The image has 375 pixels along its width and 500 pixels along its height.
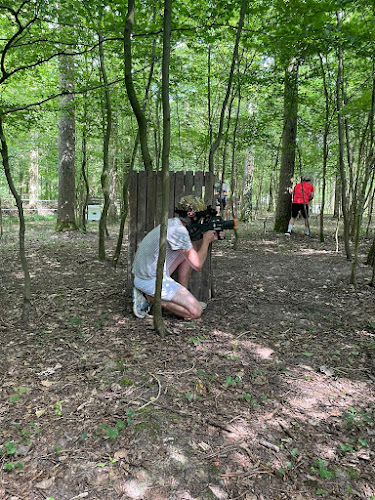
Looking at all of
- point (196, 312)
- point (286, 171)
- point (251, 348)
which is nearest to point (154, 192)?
point (196, 312)

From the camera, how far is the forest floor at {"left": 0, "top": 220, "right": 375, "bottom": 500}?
2020 mm

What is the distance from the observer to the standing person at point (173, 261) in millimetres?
4062

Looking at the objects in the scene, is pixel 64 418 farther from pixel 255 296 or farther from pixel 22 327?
pixel 255 296

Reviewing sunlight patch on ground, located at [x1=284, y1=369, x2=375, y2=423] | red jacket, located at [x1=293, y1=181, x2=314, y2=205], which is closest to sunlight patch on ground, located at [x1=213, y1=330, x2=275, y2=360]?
sunlight patch on ground, located at [x1=284, y1=369, x2=375, y2=423]

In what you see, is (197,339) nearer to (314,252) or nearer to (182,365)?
(182,365)

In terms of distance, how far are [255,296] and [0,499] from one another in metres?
3.96

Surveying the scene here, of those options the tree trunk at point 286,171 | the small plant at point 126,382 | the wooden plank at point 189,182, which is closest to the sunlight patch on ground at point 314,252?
the tree trunk at point 286,171

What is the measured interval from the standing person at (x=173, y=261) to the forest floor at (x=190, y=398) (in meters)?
0.19

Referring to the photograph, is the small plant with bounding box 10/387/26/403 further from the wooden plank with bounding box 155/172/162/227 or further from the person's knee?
the wooden plank with bounding box 155/172/162/227

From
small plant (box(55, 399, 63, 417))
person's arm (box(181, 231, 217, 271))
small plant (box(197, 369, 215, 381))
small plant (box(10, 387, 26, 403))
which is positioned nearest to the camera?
small plant (box(55, 399, 63, 417))

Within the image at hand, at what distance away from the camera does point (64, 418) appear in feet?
8.16

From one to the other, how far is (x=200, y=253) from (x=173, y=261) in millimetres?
353

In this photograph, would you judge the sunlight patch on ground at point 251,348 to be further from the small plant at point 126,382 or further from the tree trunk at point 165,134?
the small plant at point 126,382

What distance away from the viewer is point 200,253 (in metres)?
4.26
